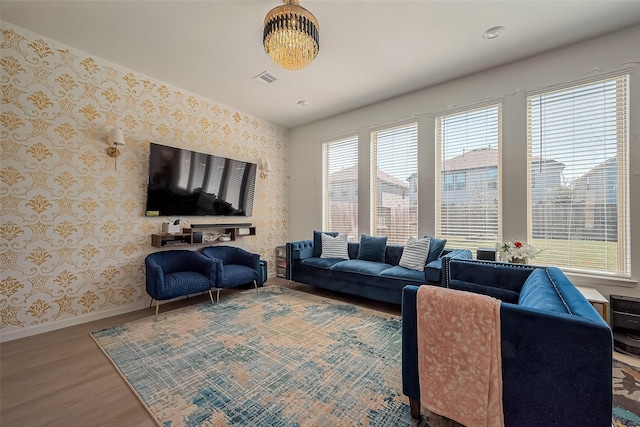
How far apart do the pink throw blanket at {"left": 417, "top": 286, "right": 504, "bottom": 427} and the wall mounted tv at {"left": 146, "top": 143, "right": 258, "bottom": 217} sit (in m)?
3.37

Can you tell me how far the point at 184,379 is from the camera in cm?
187

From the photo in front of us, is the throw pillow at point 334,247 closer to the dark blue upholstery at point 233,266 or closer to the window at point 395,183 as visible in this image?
the window at point 395,183

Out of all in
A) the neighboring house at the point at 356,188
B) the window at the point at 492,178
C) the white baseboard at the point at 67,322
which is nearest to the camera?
the white baseboard at the point at 67,322

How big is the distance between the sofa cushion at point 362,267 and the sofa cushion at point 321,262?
Result: 0.11 meters

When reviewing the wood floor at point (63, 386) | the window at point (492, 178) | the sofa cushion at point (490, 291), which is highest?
the window at point (492, 178)

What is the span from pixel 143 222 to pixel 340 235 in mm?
2792

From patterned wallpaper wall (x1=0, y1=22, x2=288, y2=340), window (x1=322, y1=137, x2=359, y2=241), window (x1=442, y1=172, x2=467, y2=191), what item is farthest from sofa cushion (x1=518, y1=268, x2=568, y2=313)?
patterned wallpaper wall (x1=0, y1=22, x2=288, y2=340)

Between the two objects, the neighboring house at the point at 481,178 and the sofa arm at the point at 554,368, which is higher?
the neighboring house at the point at 481,178

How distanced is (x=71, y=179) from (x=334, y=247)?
3.33 m

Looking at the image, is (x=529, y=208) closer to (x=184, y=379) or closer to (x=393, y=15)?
(x=393, y=15)

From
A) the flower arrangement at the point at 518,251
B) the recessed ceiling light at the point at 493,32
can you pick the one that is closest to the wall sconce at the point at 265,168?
the recessed ceiling light at the point at 493,32

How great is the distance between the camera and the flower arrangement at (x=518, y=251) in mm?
2699

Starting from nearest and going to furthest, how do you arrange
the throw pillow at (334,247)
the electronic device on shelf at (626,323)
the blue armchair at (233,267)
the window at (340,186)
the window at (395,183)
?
the electronic device on shelf at (626,323), the blue armchair at (233,267), the window at (395,183), the throw pillow at (334,247), the window at (340,186)

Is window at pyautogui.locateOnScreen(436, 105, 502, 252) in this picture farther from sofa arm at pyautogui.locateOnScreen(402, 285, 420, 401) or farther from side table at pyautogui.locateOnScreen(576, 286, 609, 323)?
sofa arm at pyautogui.locateOnScreen(402, 285, 420, 401)
